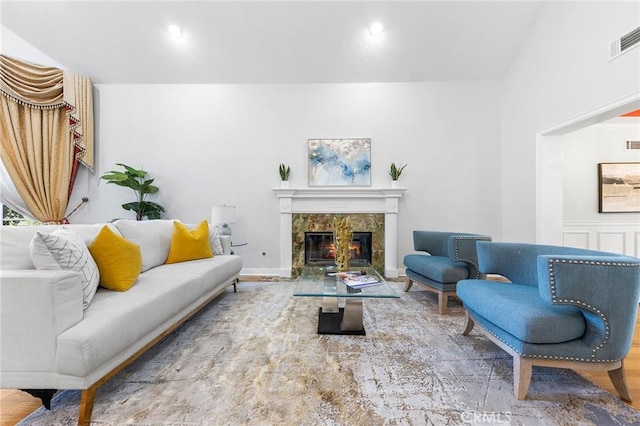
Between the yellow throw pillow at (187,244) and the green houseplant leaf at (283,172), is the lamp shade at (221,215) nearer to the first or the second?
the yellow throw pillow at (187,244)

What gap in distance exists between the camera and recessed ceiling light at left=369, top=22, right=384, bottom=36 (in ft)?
11.8

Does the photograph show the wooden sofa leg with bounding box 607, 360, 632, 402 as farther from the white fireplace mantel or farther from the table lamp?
the table lamp

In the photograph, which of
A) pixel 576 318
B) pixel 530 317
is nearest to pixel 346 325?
pixel 530 317

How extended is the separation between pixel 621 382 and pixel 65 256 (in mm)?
3103

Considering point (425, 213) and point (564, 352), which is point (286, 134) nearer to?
point (425, 213)

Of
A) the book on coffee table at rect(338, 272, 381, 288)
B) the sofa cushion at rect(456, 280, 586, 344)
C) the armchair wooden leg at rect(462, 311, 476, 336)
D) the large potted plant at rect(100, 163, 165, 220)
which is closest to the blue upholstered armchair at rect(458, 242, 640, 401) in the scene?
the sofa cushion at rect(456, 280, 586, 344)

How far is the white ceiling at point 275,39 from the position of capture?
3.49 m

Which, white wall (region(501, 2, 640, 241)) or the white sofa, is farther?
white wall (region(501, 2, 640, 241))

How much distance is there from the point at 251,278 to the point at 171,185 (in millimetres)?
2003

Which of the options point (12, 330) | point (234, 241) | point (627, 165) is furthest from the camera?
point (234, 241)

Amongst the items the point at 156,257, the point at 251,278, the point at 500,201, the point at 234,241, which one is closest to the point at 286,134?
the point at 234,241

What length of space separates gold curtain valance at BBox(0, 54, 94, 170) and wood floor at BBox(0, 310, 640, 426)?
12.3 feet

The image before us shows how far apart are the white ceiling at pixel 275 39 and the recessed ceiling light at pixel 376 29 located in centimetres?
6

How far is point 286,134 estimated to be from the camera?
440cm
